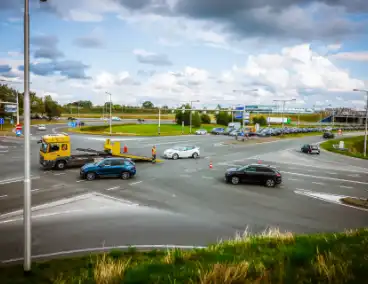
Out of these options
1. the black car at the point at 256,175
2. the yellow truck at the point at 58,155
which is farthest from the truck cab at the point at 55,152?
the black car at the point at 256,175

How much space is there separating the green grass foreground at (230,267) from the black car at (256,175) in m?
12.0

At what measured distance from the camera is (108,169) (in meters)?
23.5

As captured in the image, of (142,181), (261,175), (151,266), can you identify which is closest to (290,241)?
(151,266)

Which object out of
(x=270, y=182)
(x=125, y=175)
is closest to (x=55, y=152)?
(x=125, y=175)

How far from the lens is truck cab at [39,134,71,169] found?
26.1m

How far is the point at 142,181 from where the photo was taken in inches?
908

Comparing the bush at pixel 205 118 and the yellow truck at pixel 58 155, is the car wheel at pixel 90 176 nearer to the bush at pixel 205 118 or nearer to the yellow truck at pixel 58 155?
the yellow truck at pixel 58 155

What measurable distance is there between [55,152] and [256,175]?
15578 millimetres

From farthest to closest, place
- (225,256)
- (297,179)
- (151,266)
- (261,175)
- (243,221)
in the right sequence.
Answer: (297,179)
(261,175)
(243,221)
(225,256)
(151,266)

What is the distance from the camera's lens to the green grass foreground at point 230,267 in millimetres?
6352

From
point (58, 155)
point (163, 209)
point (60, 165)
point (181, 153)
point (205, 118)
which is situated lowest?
point (163, 209)

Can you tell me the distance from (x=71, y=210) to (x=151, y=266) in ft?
31.2

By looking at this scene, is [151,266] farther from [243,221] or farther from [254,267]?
[243,221]

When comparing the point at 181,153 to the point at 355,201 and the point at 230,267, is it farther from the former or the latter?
the point at 230,267
